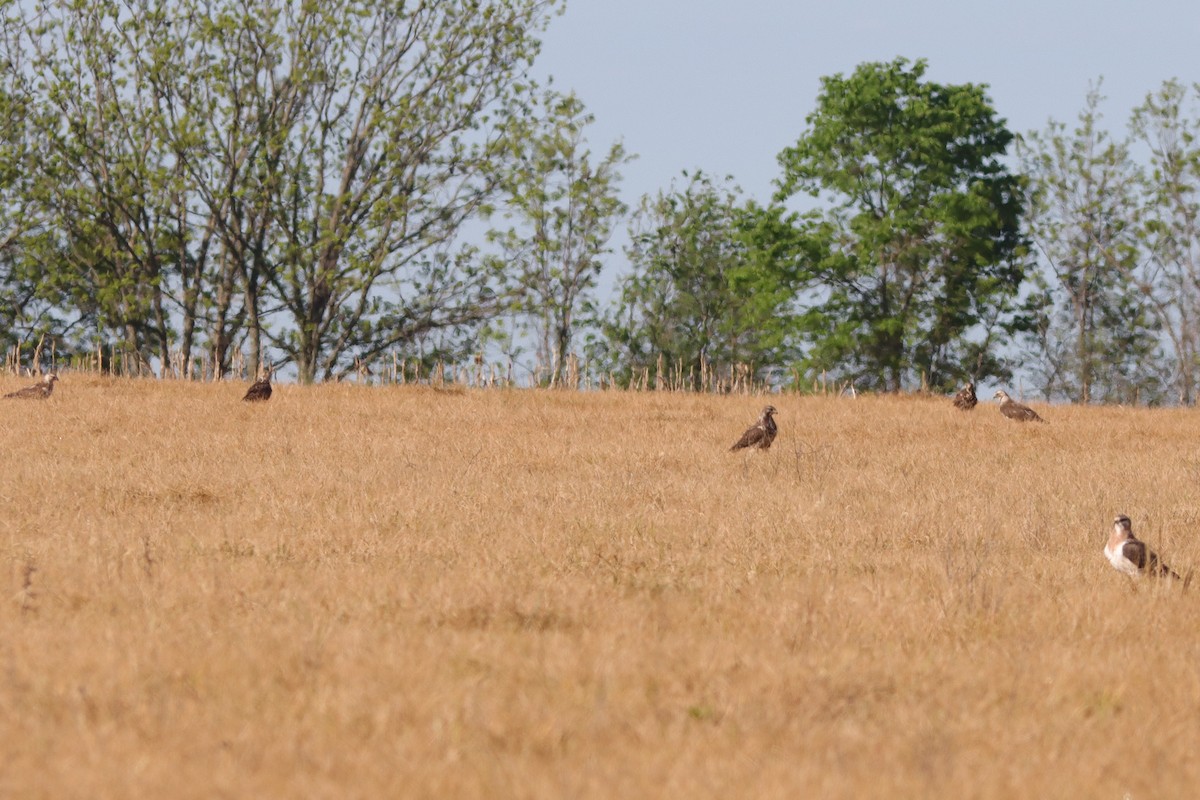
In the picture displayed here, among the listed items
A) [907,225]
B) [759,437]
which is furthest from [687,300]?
[759,437]

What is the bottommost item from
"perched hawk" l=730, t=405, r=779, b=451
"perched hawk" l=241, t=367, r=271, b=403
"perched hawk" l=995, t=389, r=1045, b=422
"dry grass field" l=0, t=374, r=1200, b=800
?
"dry grass field" l=0, t=374, r=1200, b=800

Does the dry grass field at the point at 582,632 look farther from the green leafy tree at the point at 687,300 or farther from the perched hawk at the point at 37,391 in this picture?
the green leafy tree at the point at 687,300

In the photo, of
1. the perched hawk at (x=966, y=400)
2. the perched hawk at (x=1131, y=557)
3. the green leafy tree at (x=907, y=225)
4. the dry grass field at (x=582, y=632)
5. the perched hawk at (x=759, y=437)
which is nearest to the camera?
the dry grass field at (x=582, y=632)

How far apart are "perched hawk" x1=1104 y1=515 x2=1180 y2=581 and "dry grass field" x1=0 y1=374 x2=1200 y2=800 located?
0.67 ft

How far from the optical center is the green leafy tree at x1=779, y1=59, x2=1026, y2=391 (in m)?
42.8

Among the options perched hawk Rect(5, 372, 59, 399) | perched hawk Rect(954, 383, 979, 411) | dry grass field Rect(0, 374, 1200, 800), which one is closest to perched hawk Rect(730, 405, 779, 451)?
dry grass field Rect(0, 374, 1200, 800)

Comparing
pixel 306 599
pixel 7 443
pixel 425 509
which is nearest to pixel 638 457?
pixel 425 509

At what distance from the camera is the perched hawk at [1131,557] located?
30.5 feet

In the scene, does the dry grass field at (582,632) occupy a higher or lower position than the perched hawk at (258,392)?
lower

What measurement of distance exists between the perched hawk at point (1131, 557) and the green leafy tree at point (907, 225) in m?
32.9

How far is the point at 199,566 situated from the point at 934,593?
16.2ft

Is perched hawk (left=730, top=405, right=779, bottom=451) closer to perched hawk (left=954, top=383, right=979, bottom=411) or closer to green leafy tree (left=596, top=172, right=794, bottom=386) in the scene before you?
perched hawk (left=954, top=383, right=979, bottom=411)

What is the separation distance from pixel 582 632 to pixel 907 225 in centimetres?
3667

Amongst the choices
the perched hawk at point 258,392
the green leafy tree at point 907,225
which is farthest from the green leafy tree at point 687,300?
the perched hawk at point 258,392
